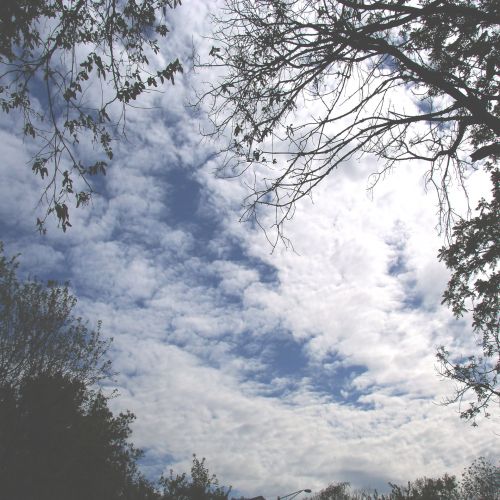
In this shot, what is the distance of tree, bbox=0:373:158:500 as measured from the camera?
1288cm

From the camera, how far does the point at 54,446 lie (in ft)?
45.7

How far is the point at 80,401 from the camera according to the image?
16078mm

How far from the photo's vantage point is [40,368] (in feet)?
49.9

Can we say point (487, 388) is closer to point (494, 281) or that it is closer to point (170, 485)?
point (494, 281)

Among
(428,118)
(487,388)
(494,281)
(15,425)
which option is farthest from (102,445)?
(428,118)

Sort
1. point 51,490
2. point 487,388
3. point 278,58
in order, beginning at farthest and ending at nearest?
point 51,490 < point 487,388 < point 278,58

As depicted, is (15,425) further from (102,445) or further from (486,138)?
(486,138)

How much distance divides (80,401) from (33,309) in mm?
4482

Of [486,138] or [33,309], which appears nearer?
[486,138]

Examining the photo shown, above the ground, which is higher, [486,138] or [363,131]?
[486,138]

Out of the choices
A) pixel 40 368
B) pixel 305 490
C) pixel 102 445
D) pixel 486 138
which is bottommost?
pixel 305 490

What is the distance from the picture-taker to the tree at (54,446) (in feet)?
42.2

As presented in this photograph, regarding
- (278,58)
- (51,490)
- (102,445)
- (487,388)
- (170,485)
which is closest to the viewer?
(278,58)

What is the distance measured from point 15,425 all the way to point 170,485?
9.40 metres
